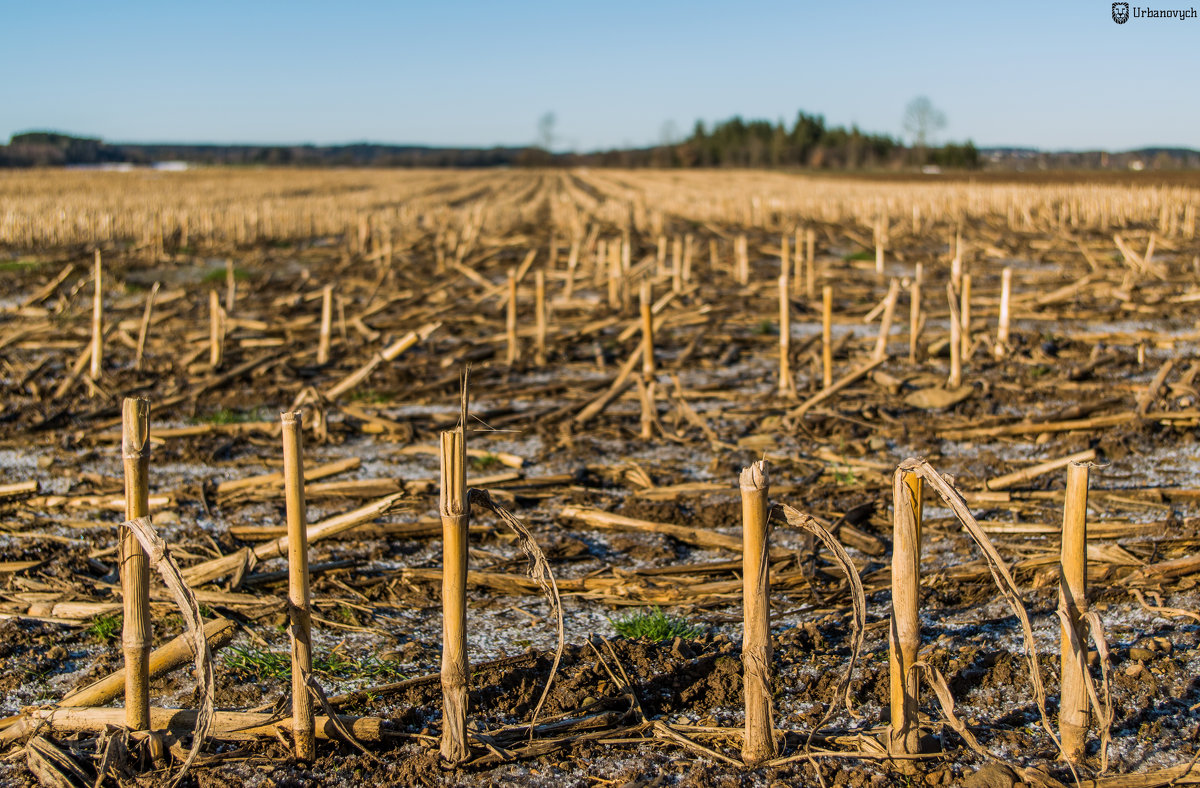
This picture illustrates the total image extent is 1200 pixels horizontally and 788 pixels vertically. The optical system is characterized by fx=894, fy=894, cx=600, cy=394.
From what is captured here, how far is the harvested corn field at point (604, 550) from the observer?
2.89m

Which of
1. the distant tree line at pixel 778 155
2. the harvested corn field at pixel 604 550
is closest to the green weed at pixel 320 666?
the harvested corn field at pixel 604 550

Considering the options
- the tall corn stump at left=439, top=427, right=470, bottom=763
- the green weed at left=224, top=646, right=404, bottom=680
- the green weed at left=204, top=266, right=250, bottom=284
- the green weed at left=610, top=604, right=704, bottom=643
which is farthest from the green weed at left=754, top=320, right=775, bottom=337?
the green weed at left=204, top=266, right=250, bottom=284

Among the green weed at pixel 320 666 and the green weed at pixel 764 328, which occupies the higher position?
the green weed at pixel 764 328

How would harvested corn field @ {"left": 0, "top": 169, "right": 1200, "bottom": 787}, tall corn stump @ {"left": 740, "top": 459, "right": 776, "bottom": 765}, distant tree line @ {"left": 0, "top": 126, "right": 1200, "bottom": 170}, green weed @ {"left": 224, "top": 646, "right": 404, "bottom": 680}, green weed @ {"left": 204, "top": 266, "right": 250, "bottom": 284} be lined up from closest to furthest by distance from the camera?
tall corn stump @ {"left": 740, "top": 459, "right": 776, "bottom": 765}
harvested corn field @ {"left": 0, "top": 169, "right": 1200, "bottom": 787}
green weed @ {"left": 224, "top": 646, "right": 404, "bottom": 680}
green weed @ {"left": 204, "top": 266, "right": 250, "bottom": 284}
distant tree line @ {"left": 0, "top": 126, "right": 1200, "bottom": 170}

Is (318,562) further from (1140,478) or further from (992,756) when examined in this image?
(1140,478)

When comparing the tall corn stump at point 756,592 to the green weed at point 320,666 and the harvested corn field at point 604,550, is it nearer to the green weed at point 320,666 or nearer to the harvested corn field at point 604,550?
the harvested corn field at point 604,550

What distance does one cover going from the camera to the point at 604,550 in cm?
503

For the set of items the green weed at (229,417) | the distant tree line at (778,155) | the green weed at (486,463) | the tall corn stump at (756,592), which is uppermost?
the distant tree line at (778,155)

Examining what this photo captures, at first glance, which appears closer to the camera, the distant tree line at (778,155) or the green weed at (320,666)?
the green weed at (320,666)

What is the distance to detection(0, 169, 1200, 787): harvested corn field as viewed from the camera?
289 centimetres

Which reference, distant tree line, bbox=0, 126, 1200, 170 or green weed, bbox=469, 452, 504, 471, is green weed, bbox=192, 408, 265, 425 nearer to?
green weed, bbox=469, 452, 504, 471

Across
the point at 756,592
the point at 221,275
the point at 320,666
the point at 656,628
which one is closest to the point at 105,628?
the point at 320,666

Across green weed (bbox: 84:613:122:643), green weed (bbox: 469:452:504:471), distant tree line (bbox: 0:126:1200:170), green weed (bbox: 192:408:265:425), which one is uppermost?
distant tree line (bbox: 0:126:1200:170)

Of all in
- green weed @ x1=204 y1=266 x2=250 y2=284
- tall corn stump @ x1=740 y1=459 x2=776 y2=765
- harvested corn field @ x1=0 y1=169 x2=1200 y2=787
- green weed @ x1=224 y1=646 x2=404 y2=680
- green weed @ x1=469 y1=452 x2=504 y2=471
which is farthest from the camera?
green weed @ x1=204 y1=266 x2=250 y2=284
